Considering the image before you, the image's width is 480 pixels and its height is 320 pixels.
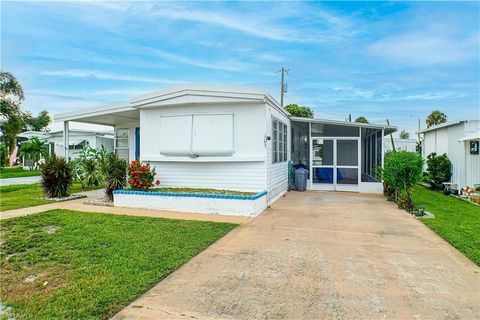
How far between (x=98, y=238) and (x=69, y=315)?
284 cm

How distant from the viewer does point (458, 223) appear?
7.17 metres

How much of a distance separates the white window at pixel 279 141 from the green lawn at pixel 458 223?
15.8 ft

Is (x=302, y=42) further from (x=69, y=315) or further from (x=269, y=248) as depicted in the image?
(x=69, y=315)

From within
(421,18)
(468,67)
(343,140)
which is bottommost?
(343,140)

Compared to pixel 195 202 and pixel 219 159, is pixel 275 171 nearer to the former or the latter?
pixel 219 159

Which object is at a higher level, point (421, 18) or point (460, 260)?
point (421, 18)

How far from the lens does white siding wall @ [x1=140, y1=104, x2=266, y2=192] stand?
9.10 m

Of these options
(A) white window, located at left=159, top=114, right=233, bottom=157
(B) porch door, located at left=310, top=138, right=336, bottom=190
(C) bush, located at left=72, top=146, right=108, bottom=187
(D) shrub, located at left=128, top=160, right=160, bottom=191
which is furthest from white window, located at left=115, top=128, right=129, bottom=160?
(B) porch door, located at left=310, top=138, right=336, bottom=190

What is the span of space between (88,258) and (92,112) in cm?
868

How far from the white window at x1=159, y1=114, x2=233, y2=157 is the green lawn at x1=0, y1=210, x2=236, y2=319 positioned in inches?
113

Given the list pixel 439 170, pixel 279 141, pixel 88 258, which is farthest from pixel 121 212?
pixel 439 170

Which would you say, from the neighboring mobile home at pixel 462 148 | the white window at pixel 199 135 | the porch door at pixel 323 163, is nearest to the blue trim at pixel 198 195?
the white window at pixel 199 135

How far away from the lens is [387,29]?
474 inches

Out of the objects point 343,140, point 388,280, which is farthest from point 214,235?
point 343,140
